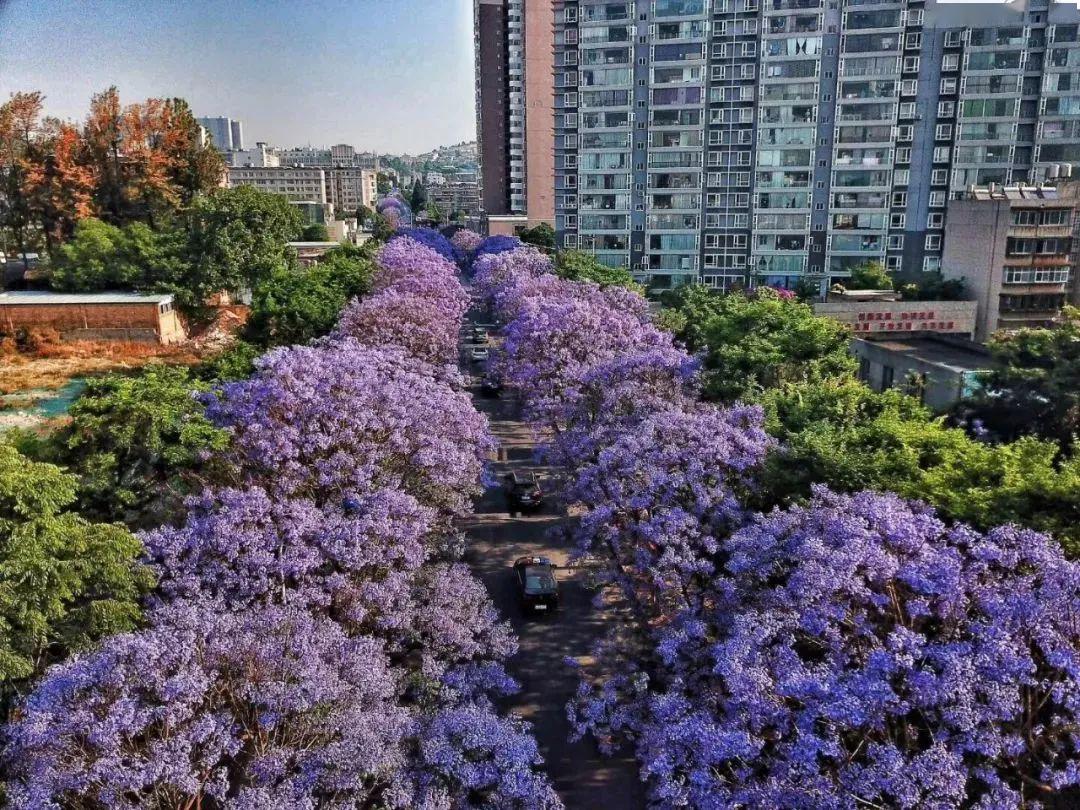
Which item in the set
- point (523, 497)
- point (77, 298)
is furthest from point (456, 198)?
point (523, 497)

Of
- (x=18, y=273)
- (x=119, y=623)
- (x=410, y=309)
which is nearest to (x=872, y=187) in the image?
(x=410, y=309)

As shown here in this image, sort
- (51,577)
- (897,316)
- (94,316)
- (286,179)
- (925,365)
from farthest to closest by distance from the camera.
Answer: (286,179), (94,316), (897,316), (925,365), (51,577)

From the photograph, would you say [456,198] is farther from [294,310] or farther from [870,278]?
[294,310]

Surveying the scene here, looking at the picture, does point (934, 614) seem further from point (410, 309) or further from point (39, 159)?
point (39, 159)

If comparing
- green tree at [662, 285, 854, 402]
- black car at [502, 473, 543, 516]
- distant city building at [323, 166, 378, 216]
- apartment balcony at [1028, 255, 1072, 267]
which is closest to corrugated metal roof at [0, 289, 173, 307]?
black car at [502, 473, 543, 516]

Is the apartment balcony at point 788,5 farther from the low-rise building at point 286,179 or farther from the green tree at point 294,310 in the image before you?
the low-rise building at point 286,179

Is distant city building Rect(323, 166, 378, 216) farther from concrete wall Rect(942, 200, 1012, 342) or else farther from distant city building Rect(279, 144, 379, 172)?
concrete wall Rect(942, 200, 1012, 342)
